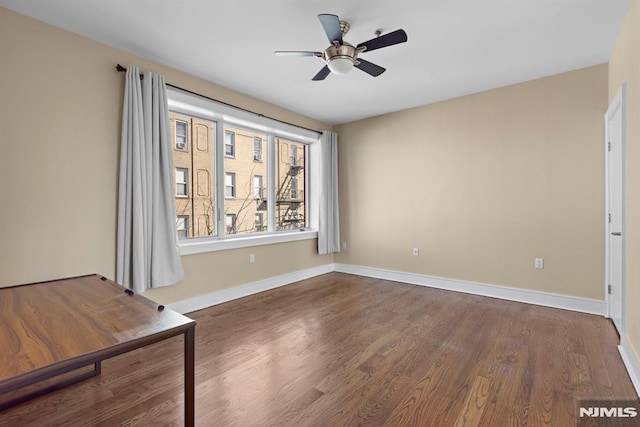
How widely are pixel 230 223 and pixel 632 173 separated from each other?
3949mm

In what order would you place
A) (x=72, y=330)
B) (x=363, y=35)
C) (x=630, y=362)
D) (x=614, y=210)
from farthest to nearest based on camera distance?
1. (x=614, y=210)
2. (x=363, y=35)
3. (x=630, y=362)
4. (x=72, y=330)

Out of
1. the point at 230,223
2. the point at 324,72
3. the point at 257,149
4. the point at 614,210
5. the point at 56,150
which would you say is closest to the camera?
the point at 56,150

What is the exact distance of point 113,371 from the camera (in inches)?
85.0

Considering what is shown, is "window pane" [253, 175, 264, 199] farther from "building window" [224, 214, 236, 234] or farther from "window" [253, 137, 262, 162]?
"building window" [224, 214, 236, 234]

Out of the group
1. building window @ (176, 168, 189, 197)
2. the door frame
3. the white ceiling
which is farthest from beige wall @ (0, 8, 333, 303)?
the door frame

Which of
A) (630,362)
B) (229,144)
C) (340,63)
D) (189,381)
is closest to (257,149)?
(229,144)

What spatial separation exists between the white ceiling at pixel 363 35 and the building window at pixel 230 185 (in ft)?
3.66

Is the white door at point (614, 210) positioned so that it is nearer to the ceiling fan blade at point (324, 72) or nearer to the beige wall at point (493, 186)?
the beige wall at point (493, 186)

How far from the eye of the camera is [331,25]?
83.0 inches

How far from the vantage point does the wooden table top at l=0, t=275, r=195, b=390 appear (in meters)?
1.02

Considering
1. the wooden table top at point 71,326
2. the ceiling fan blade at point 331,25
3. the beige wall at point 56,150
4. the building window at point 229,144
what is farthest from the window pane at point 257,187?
the wooden table top at point 71,326

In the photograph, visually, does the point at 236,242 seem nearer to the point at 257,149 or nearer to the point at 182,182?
the point at 182,182

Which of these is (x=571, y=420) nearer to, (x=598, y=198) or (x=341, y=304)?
(x=341, y=304)

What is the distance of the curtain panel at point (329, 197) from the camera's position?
5.10 m
